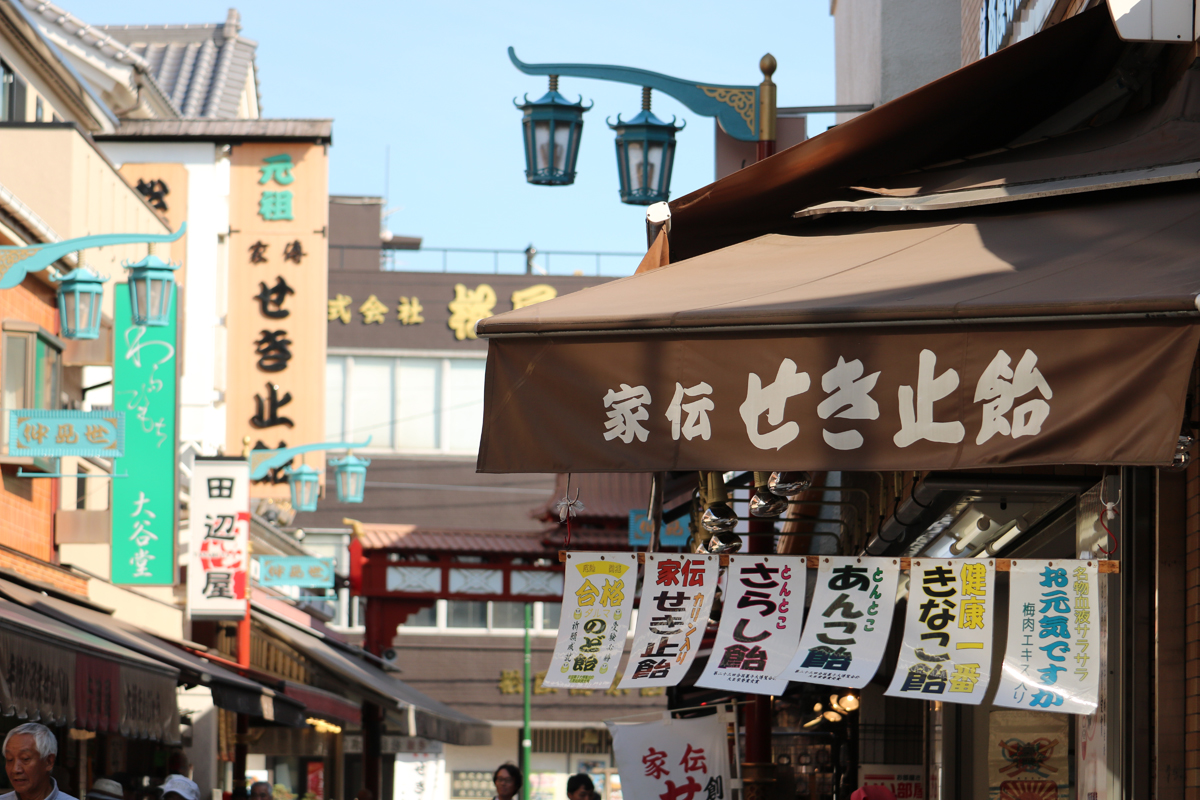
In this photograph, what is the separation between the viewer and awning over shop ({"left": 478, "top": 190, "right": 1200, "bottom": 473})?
4.63m

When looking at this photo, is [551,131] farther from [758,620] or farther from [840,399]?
[840,399]

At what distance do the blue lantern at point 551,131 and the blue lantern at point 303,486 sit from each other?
11.3 m

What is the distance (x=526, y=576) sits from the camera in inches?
1021

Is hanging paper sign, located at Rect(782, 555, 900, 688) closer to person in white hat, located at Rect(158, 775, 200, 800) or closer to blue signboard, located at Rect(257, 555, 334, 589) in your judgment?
person in white hat, located at Rect(158, 775, 200, 800)

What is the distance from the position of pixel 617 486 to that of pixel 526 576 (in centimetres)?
262

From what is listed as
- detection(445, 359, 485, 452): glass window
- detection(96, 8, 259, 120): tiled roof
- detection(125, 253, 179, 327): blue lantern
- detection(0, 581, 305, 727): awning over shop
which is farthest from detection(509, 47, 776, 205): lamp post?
detection(445, 359, 485, 452): glass window

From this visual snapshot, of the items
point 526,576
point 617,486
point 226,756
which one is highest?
point 617,486

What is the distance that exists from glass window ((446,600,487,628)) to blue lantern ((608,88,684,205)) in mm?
26078

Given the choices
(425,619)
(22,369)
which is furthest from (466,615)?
(22,369)

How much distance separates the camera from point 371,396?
125 ft

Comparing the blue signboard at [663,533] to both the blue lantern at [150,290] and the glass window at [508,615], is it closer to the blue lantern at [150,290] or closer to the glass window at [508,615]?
the blue lantern at [150,290]

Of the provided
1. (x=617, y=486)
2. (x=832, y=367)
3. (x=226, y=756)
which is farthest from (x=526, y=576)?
(x=832, y=367)

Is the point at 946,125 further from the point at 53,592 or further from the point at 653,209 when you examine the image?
the point at 53,592

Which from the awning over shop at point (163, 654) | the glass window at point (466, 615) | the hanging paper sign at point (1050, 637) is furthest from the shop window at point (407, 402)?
the hanging paper sign at point (1050, 637)
